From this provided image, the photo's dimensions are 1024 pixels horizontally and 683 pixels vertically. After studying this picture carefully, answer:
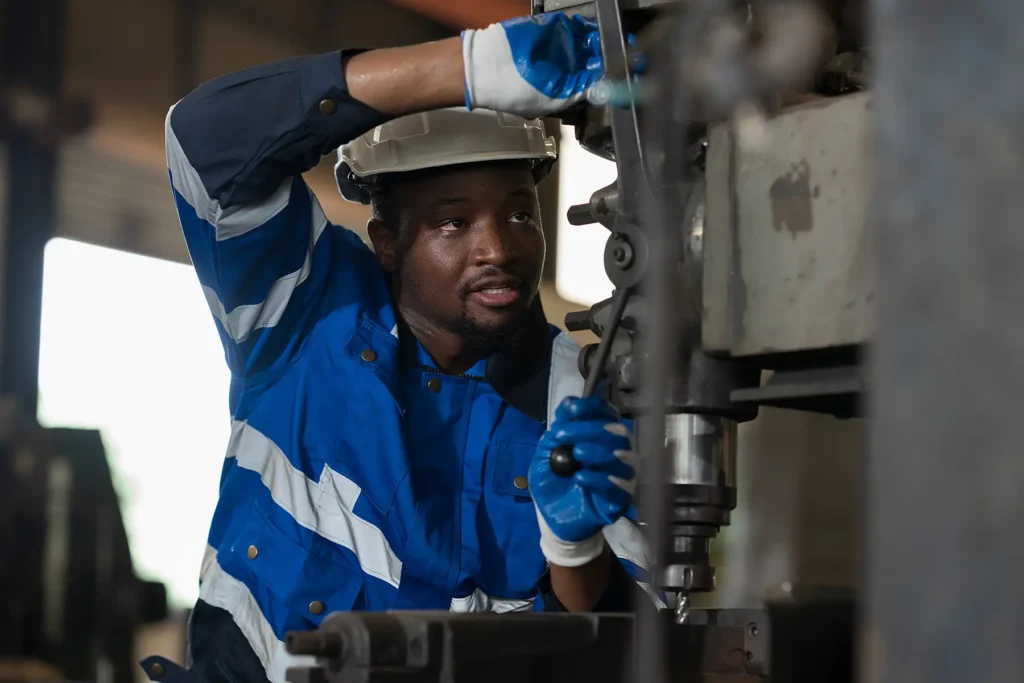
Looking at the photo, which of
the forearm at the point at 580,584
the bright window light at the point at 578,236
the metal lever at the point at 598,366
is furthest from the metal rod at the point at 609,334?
the bright window light at the point at 578,236

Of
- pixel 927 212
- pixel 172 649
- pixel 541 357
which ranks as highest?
pixel 541 357

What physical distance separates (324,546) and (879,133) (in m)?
1.28

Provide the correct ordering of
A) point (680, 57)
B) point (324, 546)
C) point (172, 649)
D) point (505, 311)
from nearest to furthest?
point (680, 57), point (324, 546), point (505, 311), point (172, 649)

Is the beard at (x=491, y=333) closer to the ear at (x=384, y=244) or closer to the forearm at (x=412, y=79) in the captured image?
the ear at (x=384, y=244)

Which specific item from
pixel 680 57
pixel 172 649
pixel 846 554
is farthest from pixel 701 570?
pixel 846 554

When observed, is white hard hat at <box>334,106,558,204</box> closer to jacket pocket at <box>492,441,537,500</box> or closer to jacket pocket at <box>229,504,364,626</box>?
jacket pocket at <box>492,441,537,500</box>

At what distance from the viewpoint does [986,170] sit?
1.97 feet

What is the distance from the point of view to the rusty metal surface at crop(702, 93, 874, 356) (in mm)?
952

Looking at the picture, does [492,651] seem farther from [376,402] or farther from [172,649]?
[172,649]

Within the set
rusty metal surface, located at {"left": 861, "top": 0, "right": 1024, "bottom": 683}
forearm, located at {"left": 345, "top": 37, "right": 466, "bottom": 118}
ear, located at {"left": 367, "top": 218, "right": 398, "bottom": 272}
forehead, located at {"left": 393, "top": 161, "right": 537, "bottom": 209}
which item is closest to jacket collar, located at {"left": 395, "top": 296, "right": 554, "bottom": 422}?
ear, located at {"left": 367, "top": 218, "right": 398, "bottom": 272}

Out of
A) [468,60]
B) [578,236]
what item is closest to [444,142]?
[468,60]

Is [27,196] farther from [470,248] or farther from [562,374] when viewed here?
[562,374]

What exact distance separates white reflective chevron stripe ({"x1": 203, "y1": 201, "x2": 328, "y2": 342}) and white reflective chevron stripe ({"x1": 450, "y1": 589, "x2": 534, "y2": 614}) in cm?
54

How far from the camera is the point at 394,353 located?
191cm
